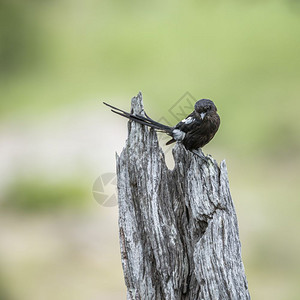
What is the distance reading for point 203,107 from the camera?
4691 mm

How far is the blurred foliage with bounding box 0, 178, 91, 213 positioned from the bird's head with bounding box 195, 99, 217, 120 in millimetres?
6491

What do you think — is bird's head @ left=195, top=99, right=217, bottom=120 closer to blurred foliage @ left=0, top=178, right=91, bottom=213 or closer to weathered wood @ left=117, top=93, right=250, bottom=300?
weathered wood @ left=117, top=93, right=250, bottom=300

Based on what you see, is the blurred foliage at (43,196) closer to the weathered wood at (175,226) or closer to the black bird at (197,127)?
the black bird at (197,127)

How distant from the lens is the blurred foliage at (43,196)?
1107 cm

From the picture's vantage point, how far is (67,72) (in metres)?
14.5

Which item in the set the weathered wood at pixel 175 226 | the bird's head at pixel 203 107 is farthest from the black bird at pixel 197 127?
the weathered wood at pixel 175 226

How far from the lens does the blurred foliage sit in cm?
1107

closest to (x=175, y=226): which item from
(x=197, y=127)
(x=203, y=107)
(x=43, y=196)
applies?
(x=197, y=127)

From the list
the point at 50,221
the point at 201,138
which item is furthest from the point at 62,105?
the point at 201,138

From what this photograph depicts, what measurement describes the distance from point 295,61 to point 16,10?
25.7ft

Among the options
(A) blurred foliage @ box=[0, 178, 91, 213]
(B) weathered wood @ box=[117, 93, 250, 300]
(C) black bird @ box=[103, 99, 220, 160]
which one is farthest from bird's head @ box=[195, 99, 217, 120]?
(A) blurred foliage @ box=[0, 178, 91, 213]

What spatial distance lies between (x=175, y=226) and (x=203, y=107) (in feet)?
3.69

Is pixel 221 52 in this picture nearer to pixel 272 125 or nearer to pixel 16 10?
pixel 272 125

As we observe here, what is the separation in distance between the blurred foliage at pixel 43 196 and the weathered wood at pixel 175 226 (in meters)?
6.95
